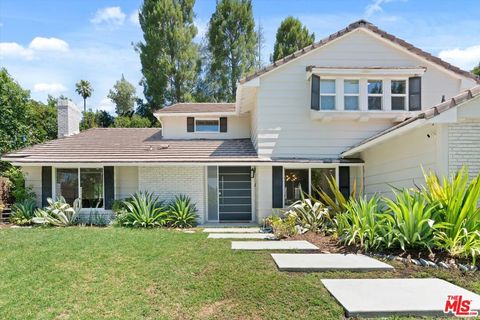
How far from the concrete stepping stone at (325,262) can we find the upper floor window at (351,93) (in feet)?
25.8

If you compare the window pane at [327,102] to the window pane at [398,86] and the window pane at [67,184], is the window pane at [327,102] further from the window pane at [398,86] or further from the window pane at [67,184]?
the window pane at [67,184]

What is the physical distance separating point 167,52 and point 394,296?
29.0m

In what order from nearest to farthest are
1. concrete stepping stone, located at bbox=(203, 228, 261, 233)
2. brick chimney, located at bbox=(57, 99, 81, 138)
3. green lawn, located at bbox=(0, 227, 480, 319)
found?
green lawn, located at bbox=(0, 227, 480, 319), concrete stepping stone, located at bbox=(203, 228, 261, 233), brick chimney, located at bbox=(57, 99, 81, 138)

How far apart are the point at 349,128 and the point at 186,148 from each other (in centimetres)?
697

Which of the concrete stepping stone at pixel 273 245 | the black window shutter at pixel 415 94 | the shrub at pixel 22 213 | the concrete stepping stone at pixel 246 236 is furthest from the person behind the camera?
the black window shutter at pixel 415 94

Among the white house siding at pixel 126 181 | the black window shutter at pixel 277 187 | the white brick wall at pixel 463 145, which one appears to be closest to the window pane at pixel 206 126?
the white house siding at pixel 126 181

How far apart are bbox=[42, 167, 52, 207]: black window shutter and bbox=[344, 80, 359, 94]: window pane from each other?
1239cm

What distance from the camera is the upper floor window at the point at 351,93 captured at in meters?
13.6

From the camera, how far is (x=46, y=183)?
14.1 m

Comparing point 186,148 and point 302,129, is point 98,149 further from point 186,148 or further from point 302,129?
point 302,129

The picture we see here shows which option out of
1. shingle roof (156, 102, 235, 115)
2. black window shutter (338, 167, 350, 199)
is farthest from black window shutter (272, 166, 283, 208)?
shingle roof (156, 102, 235, 115)

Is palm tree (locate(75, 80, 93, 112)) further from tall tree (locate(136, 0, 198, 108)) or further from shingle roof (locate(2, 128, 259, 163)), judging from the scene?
shingle roof (locate(2, 128, 259, 163))

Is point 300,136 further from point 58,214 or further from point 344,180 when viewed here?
point 58,214

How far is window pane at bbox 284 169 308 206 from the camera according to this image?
14.1 meters
